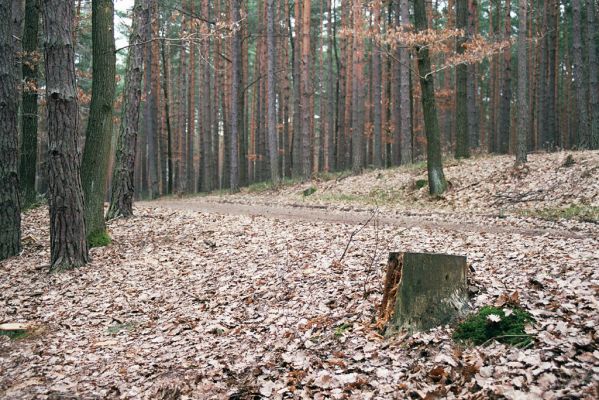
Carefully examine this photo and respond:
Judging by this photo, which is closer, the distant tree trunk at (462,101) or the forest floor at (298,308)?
the forest floor at (298,308)

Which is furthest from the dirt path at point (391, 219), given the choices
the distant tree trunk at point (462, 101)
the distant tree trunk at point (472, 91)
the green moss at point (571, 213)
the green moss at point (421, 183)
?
the distant tree trunk at point (472, 91)

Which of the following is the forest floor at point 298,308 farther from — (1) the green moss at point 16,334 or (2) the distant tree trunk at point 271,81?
(2) the distant tree trunk at point 271,81

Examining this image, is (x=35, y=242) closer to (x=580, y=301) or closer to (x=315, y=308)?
(x=315, y=308)

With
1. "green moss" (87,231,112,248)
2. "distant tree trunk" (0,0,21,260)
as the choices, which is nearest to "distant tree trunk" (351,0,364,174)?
"green moss" (87,231,112,248)

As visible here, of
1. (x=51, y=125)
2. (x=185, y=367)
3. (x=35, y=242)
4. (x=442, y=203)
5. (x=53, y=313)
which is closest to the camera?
(x=185, y=367)

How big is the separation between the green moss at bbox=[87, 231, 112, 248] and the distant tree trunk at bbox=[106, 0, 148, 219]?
282 centimetres

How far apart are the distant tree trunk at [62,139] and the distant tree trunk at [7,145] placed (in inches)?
87.6

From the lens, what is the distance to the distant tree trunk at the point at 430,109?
43.5 ft

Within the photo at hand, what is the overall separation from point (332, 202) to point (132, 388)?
428 inches

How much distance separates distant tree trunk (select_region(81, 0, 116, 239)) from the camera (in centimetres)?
1021

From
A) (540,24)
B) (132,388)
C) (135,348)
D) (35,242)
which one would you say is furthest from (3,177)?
(540,24)

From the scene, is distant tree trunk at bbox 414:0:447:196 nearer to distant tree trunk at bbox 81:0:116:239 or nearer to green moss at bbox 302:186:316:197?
green moss at bbox 302:186:316:197

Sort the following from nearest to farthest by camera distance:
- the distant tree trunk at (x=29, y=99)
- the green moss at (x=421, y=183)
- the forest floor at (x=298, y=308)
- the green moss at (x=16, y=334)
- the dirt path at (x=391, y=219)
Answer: the forest floor at (x=298, y=308) → the green moss at (x=16, y=334) → the dirt path at (x=391, y=219) → the distant tree trunk at (x=29, y=99) → the green moss at (x=421, y=183)

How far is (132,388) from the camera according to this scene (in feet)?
15.8
